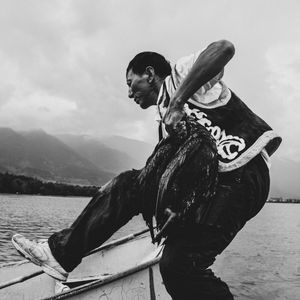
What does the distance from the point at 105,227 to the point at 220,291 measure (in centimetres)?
87

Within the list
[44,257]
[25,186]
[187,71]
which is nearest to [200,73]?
[187,71]

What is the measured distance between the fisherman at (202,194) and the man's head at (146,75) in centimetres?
14

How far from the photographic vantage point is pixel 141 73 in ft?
10.0

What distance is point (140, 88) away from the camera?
3.07 metres

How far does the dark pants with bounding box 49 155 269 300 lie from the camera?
8.25 feet

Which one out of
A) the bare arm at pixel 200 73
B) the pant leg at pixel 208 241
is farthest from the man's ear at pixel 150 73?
the pant leg at pixel 208 241

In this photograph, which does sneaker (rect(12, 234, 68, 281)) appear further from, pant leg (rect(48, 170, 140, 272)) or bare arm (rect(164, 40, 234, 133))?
bare arm (rect(164, 40, 234, 133))

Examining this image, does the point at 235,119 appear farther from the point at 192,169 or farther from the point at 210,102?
the point at 192,169

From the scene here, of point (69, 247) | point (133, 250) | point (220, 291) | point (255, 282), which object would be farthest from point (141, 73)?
point (255, 282)

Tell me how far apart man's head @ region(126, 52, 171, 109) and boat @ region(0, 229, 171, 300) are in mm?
3678

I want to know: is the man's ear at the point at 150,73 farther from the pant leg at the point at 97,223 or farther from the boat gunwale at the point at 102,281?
the boat gunwale at the point at 102,281

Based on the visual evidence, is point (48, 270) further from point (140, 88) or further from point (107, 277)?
point (107, 277)

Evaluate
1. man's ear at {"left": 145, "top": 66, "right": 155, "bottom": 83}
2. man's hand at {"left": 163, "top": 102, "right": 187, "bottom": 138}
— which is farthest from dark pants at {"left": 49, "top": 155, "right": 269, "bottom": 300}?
man's ear at {"left": 145, "top": 66, "right": 155, "bottom": 83}

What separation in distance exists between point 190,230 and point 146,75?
4.04 ft
